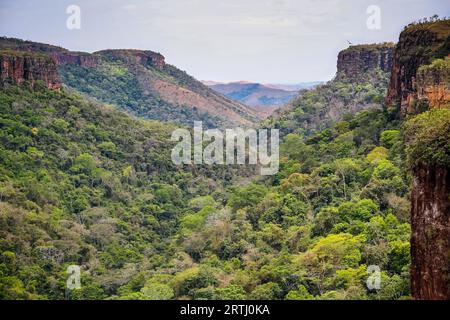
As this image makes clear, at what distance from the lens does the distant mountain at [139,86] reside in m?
76.2

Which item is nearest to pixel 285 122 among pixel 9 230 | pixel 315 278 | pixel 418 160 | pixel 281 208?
pixel 281 208

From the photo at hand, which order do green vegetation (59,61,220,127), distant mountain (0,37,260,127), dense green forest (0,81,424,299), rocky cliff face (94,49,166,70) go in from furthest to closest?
rocky cliff face (94,49,166,70), distant mountain (0,37,260,127), green vegetation (59,61,220,127), dense green forest (0,81,424,299)

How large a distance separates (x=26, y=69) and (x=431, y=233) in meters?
31.7

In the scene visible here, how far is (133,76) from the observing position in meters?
82.5

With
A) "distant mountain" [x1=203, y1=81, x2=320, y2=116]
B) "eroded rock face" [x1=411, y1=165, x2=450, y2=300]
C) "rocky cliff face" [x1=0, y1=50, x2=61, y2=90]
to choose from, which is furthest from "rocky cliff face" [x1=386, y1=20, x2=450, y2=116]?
"distant mountain" [x1=203, y1=81, x2=320, y2=116]

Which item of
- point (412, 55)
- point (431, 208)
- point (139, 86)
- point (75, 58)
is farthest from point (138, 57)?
point (431, 208)

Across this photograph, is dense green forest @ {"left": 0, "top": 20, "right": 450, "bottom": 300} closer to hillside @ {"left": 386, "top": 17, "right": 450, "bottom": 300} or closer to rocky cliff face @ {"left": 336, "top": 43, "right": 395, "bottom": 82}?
hillside @ {"left": 386, "top": 17, "right": 450, "bottom": 300}

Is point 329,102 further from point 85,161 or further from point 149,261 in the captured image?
point 149,261

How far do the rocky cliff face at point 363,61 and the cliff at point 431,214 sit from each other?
→ 38368 millimetres

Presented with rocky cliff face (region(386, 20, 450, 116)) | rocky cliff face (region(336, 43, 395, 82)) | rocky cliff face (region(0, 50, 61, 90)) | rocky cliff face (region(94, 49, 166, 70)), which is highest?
rocky cliff face (region(94, 49, 166, 70))

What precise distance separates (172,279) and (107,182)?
14.8 meters

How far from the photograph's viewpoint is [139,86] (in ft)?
268

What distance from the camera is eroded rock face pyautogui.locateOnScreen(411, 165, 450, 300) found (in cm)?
1109

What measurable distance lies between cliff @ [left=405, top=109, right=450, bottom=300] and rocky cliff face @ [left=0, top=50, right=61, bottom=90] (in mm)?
29398
